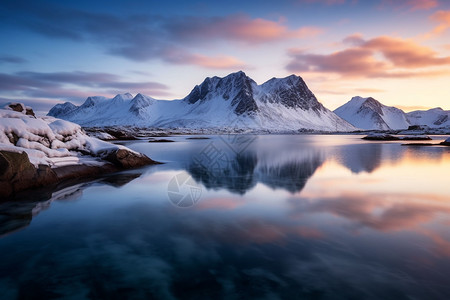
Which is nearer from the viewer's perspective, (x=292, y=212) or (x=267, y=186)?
(x=292, y=212)

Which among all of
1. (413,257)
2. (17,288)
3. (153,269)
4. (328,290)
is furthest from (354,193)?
(17,288)

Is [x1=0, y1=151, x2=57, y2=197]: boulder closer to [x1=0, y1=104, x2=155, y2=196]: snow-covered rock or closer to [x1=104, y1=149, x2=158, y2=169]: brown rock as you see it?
[x1=0, y1=104, x2=155, y2=196]: snow-covered rock

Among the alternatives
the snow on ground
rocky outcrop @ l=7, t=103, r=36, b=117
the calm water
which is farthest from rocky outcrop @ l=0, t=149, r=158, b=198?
rocky outcrop @ l=7, t=103, r=36, b=117

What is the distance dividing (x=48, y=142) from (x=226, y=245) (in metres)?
16.8

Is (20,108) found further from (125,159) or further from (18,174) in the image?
(18,174)

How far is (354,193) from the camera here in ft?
48.2

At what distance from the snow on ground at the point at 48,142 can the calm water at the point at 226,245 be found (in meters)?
4.08

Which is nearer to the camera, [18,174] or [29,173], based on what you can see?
[18,174]

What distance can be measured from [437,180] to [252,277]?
19.5 meters

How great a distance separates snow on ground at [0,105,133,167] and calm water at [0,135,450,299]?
13.4 ft

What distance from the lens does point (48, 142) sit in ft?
61.2

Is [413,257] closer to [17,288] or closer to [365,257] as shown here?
[365,257]

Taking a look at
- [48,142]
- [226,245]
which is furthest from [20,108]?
[226,245]

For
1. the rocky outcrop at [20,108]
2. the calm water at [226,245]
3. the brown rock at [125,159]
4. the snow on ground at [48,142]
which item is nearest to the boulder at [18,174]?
the snow on ground at [48,142]
